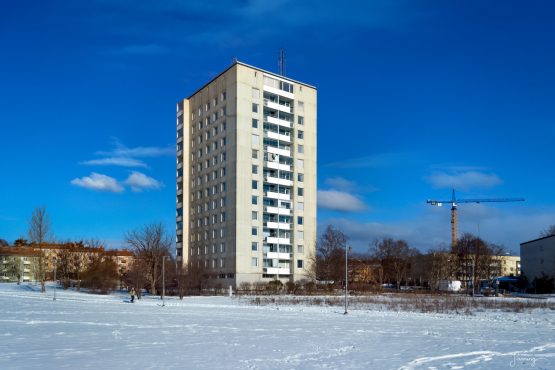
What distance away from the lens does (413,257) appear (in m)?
134

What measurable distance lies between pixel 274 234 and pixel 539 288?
50.4 metres

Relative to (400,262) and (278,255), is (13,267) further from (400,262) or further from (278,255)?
(400,262)

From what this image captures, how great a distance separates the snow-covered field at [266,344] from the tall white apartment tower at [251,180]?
6390 cm

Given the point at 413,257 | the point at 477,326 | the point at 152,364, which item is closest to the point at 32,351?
the point at 152,364

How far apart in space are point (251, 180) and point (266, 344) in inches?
3021

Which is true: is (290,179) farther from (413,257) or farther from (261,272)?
(413,257)

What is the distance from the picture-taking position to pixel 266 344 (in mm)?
20609

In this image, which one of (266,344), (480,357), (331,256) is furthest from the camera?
(331,256)

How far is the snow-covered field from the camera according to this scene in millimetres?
15945

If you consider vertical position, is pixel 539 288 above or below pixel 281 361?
below

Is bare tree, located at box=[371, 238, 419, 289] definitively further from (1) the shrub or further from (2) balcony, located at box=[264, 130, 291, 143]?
(1) the shrub

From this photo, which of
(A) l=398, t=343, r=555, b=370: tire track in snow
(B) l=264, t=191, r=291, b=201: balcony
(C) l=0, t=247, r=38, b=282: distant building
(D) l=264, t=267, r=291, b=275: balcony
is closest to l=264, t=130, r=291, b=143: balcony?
(B) l=264, t=191, r=291, b=201: balcony

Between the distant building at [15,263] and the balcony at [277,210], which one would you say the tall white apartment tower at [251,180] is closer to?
the balcony at [277,210]

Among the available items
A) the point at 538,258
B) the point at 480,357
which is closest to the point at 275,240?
the point at 538,258
